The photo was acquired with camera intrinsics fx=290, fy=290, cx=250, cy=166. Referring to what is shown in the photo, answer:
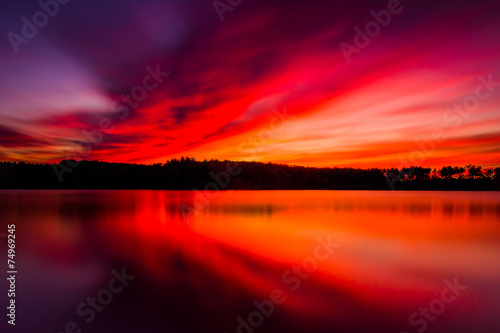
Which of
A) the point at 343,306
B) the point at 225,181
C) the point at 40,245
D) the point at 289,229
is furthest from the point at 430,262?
the point at 225,181

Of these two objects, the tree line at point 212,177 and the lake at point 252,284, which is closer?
the lake at point 252,284

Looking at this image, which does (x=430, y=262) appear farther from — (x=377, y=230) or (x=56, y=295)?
(x=56, y=295)

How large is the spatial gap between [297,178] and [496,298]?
5436 inches

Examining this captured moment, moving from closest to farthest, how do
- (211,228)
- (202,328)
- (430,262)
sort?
(202,328)
(430,262)
(211,228)

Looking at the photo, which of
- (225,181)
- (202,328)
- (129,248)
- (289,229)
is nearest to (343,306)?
(202,328)

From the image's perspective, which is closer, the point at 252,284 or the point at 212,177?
the point at 252,284

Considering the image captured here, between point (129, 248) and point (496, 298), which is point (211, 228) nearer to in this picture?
point (129, 248)

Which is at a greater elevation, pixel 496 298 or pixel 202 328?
pixel 202 328

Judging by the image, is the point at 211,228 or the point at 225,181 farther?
the point at 225,181

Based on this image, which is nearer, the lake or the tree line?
the lake

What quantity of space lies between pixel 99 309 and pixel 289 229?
45.9ft

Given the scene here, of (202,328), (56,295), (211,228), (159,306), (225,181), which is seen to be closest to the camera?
(202,328)

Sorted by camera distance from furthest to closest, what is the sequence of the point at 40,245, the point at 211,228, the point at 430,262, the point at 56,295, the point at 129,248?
1. the point at 211,228
2. the point at 40,245
3. the point at 129,248
4. the point at 430,262
5. the point at 56,295

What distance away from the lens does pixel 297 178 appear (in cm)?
14462
